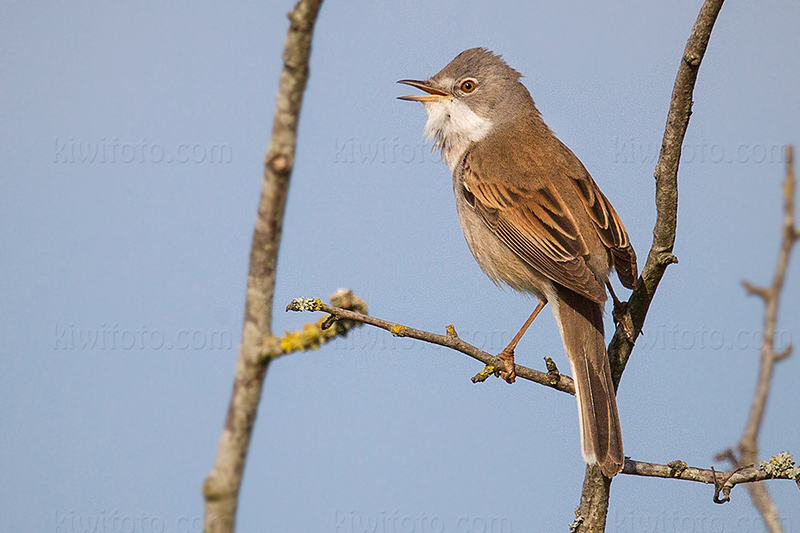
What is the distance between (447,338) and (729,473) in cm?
137

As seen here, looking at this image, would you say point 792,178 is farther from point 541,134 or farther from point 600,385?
point 541,134

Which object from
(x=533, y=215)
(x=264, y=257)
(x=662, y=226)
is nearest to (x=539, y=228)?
(x=533, y=215)

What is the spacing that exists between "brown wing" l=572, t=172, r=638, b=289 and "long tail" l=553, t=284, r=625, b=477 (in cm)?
36

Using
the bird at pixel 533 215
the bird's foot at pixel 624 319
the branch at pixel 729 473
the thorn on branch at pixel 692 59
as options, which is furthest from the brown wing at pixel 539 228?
the thorn on branch at pixel 692 59

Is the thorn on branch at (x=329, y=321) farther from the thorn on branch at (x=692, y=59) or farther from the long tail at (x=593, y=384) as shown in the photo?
the thorn on branch at (x=692, y=59)

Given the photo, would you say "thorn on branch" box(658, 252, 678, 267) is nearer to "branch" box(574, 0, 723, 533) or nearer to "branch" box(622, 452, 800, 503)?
"branch" box(574, 0, 723, 533)

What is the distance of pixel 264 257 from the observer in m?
1.65

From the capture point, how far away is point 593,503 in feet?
12.9

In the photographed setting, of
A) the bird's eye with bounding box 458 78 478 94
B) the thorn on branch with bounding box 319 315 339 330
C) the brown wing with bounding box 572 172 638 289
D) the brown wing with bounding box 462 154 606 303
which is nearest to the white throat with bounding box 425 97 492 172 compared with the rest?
the bird's eye with bounding box 458 78 478 94

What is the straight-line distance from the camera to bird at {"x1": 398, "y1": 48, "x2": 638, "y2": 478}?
4383mm

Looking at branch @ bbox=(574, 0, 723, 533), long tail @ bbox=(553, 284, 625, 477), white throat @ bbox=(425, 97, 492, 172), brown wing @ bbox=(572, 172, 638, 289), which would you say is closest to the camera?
branch @ bbox=(574, 0, 723, 533)

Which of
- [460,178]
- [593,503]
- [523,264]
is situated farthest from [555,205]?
[593,503]

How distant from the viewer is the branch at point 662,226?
10.9 feet

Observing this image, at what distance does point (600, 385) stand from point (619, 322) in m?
0.41
